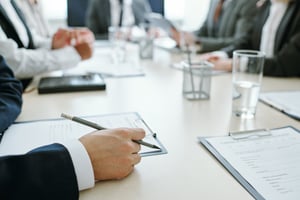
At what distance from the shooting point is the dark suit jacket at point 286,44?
4.77 feet

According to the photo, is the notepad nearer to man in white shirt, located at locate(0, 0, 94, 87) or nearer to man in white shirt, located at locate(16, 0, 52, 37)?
man in white shirt, located at locate(0, 0, 94, 87)

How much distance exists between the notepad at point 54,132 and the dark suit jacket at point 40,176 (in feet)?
0.46

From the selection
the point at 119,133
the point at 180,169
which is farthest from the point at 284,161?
the point at 119,133

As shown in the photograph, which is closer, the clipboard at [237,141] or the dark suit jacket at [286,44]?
the clipboard at [237,141]

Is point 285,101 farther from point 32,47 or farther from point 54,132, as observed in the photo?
point 32,47

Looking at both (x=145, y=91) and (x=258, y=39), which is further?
(x=258, y=39)

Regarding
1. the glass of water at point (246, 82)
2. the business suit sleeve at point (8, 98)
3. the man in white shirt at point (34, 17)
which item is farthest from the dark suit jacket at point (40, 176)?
the man in white shirt at point (34, 17)

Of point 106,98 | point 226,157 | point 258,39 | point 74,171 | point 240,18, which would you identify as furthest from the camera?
point 240,18

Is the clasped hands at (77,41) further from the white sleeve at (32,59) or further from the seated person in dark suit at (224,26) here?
the seated person in dark suit at (224,26)

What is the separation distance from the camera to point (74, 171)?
1.90 ft

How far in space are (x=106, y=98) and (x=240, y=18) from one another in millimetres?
1468

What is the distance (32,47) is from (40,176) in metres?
0.97

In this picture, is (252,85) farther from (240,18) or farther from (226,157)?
(240,18)

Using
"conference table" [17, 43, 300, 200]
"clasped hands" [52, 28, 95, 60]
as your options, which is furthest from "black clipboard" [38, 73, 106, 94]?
"clasped hands" [52, 28, 95, 60]
